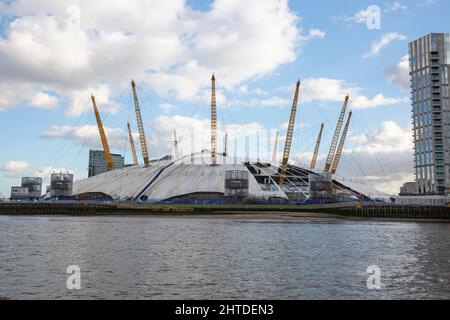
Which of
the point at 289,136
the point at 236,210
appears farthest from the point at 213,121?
the point at 236,210

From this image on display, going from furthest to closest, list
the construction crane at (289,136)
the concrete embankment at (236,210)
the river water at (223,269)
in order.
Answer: the construction crane at (289,136) < the concrete embankment at (236,210) < the river water at (223,269)

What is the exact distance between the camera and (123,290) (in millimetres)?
24281

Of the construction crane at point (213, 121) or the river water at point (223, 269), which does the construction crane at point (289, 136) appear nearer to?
the construction crane at point (213, 121)
